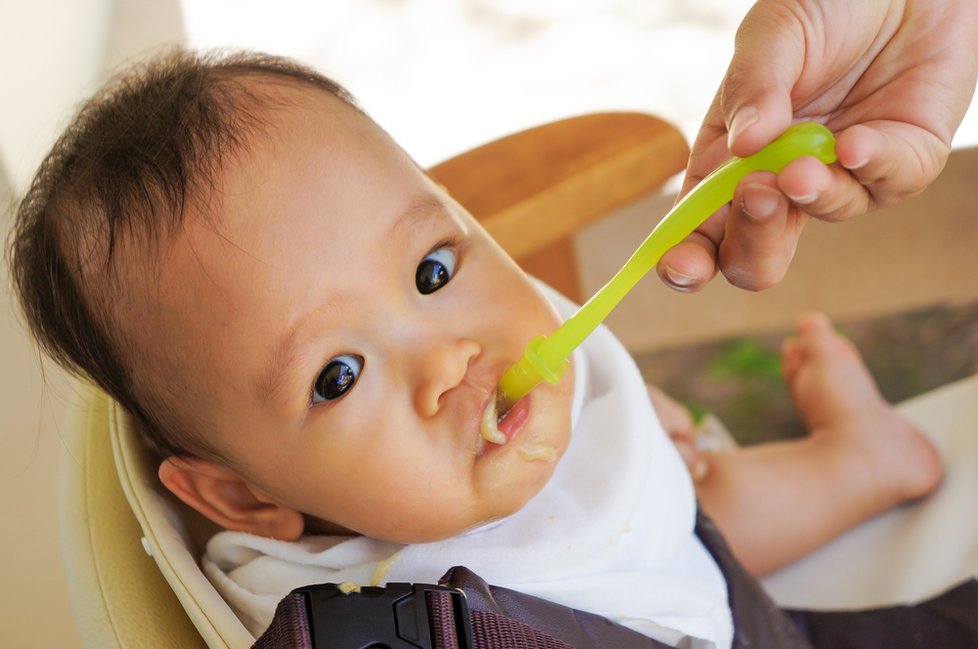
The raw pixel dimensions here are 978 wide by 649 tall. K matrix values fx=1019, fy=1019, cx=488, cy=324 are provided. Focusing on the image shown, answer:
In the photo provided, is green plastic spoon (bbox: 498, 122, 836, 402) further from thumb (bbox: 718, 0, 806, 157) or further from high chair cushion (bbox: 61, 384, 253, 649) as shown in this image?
high chair cushion (bbox: 61, 384, 253, 649)

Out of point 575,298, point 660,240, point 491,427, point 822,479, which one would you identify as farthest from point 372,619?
point 575,298

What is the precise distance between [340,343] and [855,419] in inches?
28.5

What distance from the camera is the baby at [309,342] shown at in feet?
2.41

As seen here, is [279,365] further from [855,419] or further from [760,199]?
[855,419]

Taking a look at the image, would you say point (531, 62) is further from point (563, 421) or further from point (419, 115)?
point (563, 421)

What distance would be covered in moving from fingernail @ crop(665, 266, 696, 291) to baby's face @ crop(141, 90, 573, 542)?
14 centimetres

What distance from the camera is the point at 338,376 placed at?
745 mm

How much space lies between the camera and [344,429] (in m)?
0.75

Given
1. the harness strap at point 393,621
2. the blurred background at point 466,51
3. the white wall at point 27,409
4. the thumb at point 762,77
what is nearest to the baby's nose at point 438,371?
the harness strap at point 393,621

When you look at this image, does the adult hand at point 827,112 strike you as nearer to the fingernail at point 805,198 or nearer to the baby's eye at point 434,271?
the fingernail at point 805,198

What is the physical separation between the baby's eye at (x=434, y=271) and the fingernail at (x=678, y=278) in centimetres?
18

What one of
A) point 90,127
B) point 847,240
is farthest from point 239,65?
point 847,240

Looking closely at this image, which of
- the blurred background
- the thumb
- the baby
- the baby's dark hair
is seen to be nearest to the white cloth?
the baby

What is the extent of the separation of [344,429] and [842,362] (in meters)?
0.78
